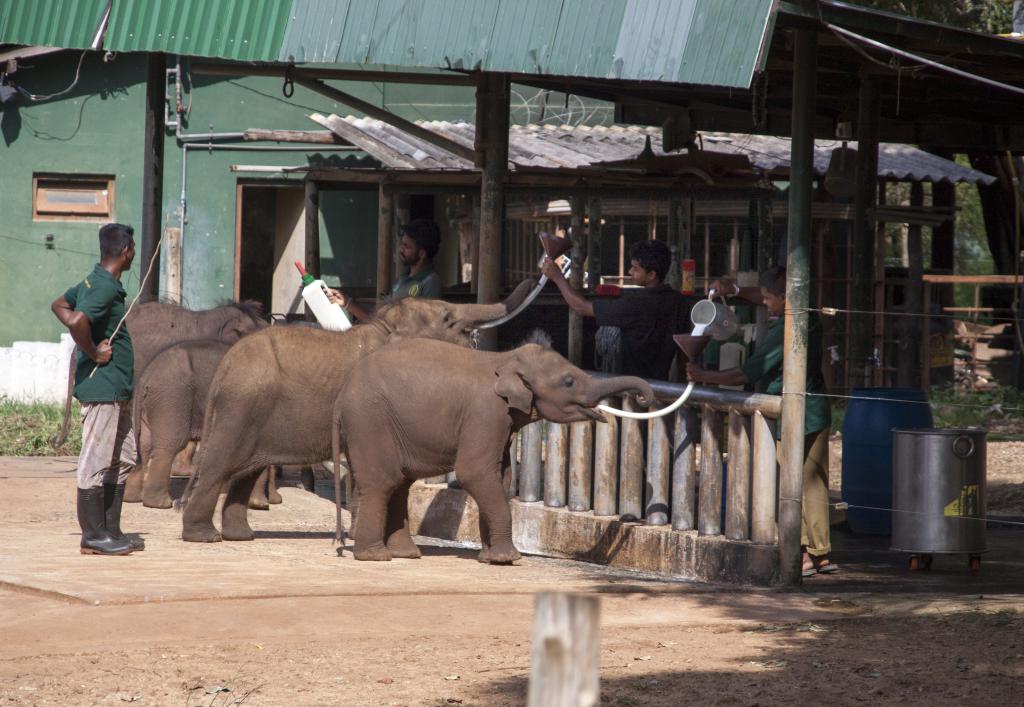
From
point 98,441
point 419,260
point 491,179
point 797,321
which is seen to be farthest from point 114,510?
point 797,321

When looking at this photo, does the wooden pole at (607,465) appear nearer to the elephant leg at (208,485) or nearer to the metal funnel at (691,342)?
the metal funnel at (691,342)

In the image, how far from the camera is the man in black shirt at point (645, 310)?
923 cm

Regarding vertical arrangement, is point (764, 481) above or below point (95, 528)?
above

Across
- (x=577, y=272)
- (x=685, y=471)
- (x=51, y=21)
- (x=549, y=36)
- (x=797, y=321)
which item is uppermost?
(x=51, y=21)

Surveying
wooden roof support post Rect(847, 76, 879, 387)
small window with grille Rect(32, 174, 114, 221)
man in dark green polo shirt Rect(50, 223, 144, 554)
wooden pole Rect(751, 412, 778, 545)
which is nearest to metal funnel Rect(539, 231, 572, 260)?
wooden pole Rect(751, 412, 778, 545)

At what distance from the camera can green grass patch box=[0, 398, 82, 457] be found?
14.4m

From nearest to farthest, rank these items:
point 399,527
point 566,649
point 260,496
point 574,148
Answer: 1. point 566,649
2. point 399,527
3. point 260,496
4. point 574,148

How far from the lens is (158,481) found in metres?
10.9

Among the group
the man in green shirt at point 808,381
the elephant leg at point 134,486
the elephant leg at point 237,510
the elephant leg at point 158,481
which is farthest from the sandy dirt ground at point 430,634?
the elephant leg at point 134,486

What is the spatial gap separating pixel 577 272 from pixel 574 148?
508cm

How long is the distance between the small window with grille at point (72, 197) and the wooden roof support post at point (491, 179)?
8.37 meters

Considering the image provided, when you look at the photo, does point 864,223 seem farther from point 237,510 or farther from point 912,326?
point 912,326

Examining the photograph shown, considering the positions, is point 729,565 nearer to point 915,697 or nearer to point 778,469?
point 778,469

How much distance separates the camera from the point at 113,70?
17812 mm
